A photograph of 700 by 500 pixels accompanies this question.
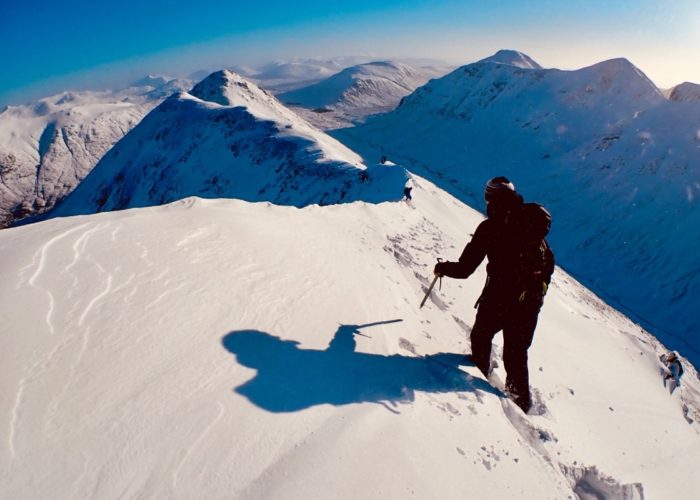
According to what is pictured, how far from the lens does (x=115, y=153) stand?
75.1 m

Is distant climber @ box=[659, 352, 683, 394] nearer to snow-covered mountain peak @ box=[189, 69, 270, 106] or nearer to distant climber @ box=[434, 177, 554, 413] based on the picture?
distant climber @ box=[434, 177, 554, 413]

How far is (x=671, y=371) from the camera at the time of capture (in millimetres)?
11031

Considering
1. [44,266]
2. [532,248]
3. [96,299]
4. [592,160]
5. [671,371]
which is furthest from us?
[592,160]

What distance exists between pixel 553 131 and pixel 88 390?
81278mm

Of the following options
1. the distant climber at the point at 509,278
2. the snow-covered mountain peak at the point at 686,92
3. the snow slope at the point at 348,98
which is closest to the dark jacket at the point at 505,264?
the distant climber at the point at 509,278

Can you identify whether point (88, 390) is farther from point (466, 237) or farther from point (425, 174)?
point (425, 174)

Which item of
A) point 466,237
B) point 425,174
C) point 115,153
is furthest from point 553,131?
point 115,153

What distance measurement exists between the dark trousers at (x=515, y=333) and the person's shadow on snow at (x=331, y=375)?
0.44 metres

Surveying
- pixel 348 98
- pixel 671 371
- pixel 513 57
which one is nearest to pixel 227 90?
pixel 671 371

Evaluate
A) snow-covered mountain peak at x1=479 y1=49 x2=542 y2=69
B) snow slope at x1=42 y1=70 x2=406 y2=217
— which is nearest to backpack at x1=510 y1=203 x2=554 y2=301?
snow slope at x1=42 y1=70 x2=406 y2=217

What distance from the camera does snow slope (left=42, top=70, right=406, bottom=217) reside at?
3660 centimetres

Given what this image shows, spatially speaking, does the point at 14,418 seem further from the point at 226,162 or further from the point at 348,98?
the point at 348,98

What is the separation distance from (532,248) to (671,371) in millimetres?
8753

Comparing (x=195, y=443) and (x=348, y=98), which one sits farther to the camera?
(x=348, y=98)
